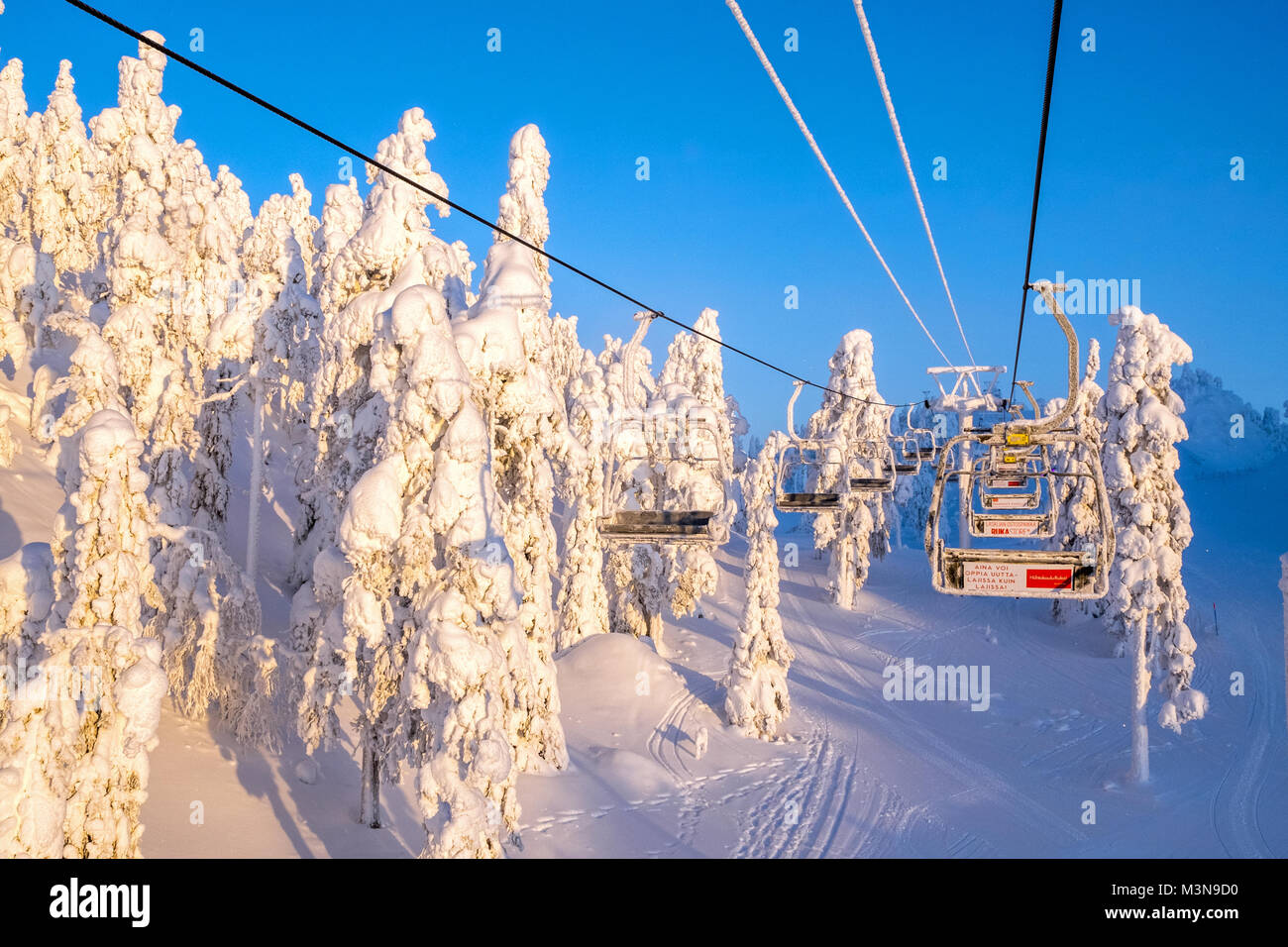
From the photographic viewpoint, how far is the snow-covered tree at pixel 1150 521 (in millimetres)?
20875

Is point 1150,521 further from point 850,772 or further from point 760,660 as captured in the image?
point 760,660

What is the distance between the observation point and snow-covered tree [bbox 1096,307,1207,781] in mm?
20875

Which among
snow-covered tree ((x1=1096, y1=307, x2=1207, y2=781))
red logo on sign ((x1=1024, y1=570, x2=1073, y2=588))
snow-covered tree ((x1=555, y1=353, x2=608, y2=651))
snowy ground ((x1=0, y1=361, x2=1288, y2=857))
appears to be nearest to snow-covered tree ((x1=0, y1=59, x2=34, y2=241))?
snowy ground ((x1=0, y1=361, x2=1288, y2=857))

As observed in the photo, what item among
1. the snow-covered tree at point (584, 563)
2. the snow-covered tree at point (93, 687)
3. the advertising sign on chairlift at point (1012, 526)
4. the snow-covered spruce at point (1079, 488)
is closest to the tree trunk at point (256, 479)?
the snow-covered tree at point (584, 563)

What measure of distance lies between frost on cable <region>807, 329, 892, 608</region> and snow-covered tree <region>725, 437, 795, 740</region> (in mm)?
15389

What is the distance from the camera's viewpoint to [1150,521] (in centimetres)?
2127

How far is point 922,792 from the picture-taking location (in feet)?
64.5

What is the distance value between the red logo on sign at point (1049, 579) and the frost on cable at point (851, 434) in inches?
1198

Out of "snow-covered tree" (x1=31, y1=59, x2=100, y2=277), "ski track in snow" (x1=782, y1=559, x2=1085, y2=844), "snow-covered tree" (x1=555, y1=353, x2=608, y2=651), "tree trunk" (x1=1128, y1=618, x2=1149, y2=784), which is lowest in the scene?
"ski track in snow" (x1=782, y1=559, x2=1085, y2=844)

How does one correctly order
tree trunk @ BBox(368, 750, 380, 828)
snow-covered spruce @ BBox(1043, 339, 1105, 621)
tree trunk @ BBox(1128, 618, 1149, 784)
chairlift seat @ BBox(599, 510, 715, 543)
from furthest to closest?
snow-covered spruce @ BBox(1043, 339, 1105, 621), tree trunk @ BBox(1128, 618, 1149, 784), tree trunk @ BBox(368, 750, 380, 828), chairlift seat @ BBox(599, 510, 715, 543)

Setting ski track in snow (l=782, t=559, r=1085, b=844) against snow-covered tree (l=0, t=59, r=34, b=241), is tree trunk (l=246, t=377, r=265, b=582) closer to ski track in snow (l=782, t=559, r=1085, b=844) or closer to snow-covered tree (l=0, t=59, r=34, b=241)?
ski track in snow (l=782, t=559, r=1085, b=844)

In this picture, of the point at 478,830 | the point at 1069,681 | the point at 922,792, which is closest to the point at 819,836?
the point at 922,792
